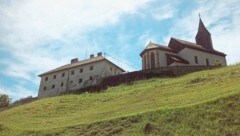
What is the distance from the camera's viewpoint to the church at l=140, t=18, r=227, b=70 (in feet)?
208

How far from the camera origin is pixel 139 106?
32.2m

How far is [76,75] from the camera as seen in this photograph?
225 feet

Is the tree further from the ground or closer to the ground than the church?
closer to the ground

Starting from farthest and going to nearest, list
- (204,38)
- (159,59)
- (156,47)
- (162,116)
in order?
(204,38), (156,47), (159,59), (162,116)

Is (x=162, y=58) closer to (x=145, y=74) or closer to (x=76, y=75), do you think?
(x=145, y=74)

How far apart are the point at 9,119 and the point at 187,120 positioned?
25.7 meters

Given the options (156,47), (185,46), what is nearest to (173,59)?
(156,47)

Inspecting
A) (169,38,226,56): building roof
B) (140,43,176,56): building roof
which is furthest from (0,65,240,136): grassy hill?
(169,38,226,56): building roof

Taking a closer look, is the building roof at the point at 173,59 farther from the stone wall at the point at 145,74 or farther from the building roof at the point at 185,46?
the stone wall at the point at 145,74

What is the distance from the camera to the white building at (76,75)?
65875 millimetres

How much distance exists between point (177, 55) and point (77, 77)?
63.4ft

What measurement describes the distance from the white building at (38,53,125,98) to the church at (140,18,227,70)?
7150mm

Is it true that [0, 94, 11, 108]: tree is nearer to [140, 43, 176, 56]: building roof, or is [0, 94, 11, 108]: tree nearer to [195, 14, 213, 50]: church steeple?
[140, 43, 176, 56]: building roof

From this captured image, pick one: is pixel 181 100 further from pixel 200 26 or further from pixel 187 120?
pixel 200 26
